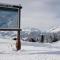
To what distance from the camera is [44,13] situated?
3.88m

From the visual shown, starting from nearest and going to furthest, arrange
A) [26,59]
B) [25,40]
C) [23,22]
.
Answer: [26,59] → [23,22] → [25,40]

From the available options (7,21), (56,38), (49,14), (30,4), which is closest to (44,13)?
(49,14)

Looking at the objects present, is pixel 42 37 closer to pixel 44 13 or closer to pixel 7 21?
pixel 44 13

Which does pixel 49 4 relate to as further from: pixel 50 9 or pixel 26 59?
pixel 26 59

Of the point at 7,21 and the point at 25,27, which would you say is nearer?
the point at 7,21

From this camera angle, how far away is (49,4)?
12.9 ft

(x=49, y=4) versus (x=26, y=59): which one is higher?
(x=49, y=4)

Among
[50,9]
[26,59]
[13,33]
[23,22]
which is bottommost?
[26,59]

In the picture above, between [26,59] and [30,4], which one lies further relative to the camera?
[30,4]

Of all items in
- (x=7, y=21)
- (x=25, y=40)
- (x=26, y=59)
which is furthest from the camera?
(x=25, y=40)

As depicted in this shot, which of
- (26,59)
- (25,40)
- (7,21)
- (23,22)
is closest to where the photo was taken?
(26,59)

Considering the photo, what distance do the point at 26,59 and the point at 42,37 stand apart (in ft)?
5.00

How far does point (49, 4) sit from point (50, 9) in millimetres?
114

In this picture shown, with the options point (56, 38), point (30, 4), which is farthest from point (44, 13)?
point (56, 38)
